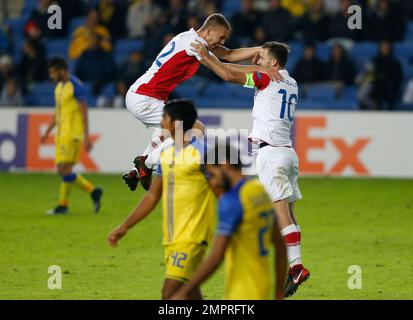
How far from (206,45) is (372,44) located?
44.3 feet

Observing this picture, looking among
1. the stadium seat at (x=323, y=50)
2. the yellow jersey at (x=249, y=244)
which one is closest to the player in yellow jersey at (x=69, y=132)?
the stadium seat at (x=323, y=50)

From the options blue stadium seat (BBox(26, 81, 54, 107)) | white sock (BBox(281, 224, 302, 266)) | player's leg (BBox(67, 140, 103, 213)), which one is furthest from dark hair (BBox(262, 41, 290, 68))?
blue stadium seat (BBox(26, 81, 54, 107))

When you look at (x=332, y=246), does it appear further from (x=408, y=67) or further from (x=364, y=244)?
(x=408, y=67)

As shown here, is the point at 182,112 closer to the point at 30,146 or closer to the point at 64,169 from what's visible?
the point at 64,169

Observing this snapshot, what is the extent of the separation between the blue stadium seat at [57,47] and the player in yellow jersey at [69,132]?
8.90 metres

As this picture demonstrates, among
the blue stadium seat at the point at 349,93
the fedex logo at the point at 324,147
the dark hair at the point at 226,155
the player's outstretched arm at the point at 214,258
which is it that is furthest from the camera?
the blue stadium seat at the point at 349,93

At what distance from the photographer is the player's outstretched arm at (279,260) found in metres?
6.56

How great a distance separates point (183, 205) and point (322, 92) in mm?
14837

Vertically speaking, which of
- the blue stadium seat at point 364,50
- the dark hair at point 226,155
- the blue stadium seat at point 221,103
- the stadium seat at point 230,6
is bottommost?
the dark hair at point 226,155

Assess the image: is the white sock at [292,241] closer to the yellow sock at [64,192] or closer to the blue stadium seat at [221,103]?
the yellow sock at [64,192]

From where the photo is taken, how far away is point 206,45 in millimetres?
9867

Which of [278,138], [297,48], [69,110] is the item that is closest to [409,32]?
[297,48]

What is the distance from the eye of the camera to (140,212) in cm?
743
